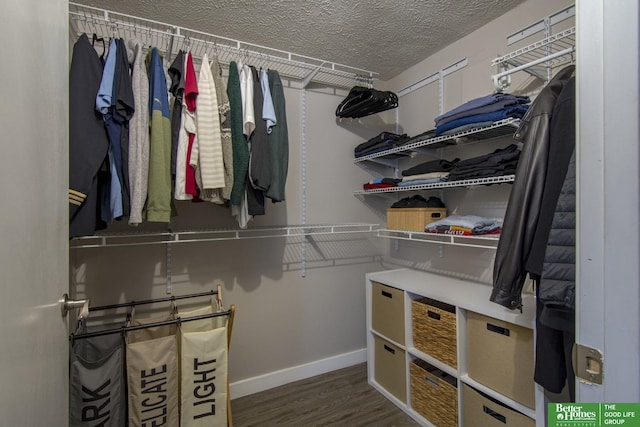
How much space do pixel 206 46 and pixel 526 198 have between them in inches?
72.9

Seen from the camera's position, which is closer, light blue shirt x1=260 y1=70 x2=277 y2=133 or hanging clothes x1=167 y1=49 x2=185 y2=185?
hanging clothes x1=167 y1=49 x2=185 y2=185

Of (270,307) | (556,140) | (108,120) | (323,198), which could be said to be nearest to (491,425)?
(556,140)

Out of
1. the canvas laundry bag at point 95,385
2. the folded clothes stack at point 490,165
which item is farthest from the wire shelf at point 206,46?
the canvas laundry bag at point 95,385

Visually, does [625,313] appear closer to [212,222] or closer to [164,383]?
[164,383]

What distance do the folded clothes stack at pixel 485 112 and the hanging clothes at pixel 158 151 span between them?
4.80 ft

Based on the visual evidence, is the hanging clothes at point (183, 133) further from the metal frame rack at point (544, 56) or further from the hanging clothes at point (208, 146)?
the metal frame rack at point (544, 56)

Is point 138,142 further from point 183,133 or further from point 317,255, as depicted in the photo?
point 317,255

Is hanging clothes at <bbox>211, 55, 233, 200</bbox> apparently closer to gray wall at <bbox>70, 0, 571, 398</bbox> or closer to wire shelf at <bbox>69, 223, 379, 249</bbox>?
wire shelf at <bbox>69, 223, 379, 249</bbox>

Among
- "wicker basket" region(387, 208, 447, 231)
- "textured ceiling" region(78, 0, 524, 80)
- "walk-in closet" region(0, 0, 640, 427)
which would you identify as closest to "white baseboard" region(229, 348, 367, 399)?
"walk-in closet" region(0, 0, 640, 427)

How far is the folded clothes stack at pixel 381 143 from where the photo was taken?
217cm

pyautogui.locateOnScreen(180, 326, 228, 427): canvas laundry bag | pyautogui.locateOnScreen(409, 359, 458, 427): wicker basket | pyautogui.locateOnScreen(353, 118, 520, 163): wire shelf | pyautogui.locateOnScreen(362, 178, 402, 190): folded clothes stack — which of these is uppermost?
pyautogui.locateOnScreen(353, 118, 520, 163): wire shelf

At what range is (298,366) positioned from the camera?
2283 millimetres

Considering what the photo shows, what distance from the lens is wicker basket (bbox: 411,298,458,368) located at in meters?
1.59

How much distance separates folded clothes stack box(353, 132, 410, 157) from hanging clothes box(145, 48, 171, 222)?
141 centimetres
